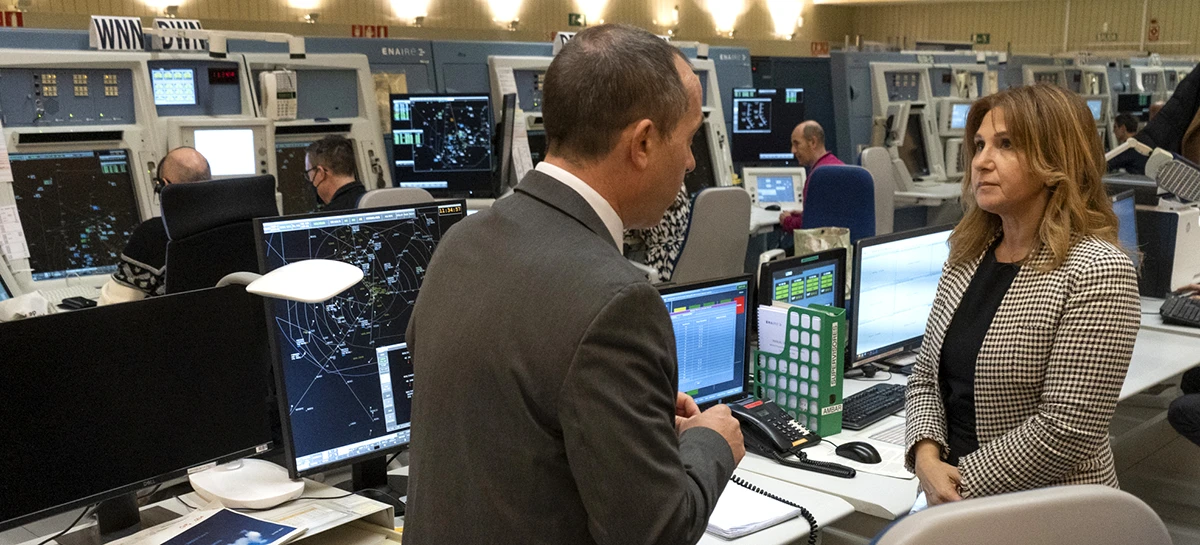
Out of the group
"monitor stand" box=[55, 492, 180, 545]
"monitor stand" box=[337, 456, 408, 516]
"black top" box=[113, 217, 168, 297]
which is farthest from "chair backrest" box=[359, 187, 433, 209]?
"monitor stand" box=[55, 492, 180, 545]

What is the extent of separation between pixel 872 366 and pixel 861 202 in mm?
2363

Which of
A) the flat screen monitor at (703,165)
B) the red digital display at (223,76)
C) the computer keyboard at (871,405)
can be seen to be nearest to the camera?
the computer keyboard at (871,405)

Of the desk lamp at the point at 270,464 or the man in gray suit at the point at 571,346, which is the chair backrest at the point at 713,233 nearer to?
the desk lamp at the point at 270,464

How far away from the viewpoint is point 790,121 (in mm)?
7652

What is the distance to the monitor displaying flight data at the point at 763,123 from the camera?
24.8ft

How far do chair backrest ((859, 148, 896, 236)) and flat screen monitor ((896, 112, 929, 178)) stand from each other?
2197 mm

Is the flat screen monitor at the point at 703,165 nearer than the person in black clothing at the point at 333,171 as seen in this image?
No

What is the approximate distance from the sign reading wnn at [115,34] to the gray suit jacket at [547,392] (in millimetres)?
4187

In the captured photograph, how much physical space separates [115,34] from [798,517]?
418cm

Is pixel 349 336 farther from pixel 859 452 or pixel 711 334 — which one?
pixel 859 452

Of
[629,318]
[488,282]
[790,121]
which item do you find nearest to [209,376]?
[488,282]

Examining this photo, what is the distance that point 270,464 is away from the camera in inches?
77.6

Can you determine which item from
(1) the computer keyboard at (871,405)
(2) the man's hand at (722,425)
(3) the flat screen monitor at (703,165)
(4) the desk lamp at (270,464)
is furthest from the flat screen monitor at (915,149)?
(2) the man's hand at (722,425)

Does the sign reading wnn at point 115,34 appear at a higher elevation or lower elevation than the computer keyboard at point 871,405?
higher
